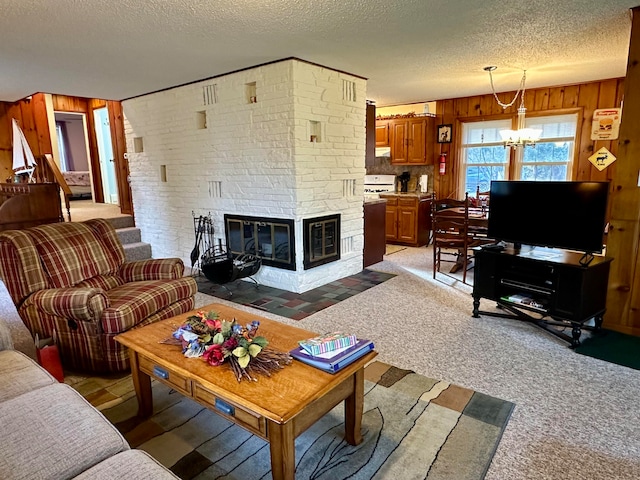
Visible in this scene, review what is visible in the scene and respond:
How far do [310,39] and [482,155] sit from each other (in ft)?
13.2

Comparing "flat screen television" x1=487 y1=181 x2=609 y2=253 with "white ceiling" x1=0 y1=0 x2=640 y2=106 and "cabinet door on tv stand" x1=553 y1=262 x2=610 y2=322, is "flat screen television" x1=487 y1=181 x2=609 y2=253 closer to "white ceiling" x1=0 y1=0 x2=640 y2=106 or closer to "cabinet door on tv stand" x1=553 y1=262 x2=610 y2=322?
"cabinet door on tv stand" x1=553 y1=262 x2=610 y2=322

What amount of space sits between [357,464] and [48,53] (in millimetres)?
4109

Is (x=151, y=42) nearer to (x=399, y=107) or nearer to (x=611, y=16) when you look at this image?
(x=611, y=16)

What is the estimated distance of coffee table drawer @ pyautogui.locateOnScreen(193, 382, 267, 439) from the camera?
1.49 metres

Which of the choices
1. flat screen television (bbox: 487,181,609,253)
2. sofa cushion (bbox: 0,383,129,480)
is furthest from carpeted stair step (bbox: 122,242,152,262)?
flat screen television (bbox: 487,181,609,253)

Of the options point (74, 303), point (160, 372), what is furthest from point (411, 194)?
point (160, 372)

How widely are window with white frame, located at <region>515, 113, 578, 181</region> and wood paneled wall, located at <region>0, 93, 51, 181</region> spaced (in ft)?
24.7

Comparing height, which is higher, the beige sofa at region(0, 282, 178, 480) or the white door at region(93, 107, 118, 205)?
the white door at region(93, 107, 118, 205)

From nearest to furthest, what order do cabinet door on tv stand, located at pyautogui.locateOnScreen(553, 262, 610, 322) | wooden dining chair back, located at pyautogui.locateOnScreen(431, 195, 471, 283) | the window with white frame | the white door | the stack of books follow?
the stack of books, cabinet door on tv stand, located at pyautogui.locateOnScreen(553, 262, 610, 322), wooden dining chair back, located at pyautogui.locateOnScreen(431, 195, 471, 283), the window with white frame, the white door

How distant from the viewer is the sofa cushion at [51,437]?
1176mm

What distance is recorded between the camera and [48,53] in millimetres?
3533

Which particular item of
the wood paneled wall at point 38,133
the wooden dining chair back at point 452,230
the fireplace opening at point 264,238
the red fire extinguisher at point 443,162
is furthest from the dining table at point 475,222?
the wood paneled wall at point 38,133

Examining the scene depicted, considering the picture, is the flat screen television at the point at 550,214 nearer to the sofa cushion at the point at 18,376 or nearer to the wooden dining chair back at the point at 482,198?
the wooden dining chair back at the point at 482,198

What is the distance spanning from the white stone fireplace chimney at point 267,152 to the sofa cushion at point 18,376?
2589mm
